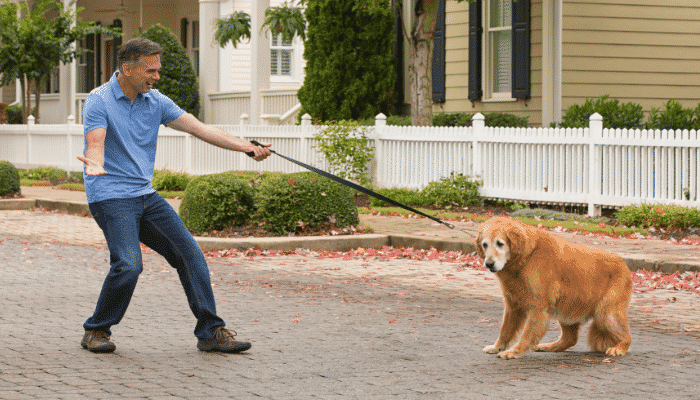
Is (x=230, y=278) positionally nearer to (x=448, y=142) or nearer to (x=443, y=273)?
(x=443, y=273)

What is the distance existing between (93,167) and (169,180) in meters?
14.4

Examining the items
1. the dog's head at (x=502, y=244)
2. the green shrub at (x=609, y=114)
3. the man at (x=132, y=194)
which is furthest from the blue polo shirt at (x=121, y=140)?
the green shrub at (x=609, y=114)

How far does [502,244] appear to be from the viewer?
5.40 metres

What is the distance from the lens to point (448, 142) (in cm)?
1592

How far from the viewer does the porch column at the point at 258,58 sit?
21.6 meters

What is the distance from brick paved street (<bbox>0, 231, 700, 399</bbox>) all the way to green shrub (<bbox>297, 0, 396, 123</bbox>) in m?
9.68

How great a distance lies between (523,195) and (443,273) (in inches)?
220

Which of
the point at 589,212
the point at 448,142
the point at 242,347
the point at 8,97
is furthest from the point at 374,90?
the point at 8,97

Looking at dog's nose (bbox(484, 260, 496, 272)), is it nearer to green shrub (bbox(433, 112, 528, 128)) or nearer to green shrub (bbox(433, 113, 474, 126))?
green shrub (bbox(433, 112, 528, 128))

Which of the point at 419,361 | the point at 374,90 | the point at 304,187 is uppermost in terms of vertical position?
the point at 374,90

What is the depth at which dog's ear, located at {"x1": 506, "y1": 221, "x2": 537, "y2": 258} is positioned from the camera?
5414 mm

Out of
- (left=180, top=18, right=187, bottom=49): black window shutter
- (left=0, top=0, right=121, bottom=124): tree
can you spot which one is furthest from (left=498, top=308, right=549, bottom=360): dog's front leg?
(left=180, top=18, right=187, bottom=49): black window shutter

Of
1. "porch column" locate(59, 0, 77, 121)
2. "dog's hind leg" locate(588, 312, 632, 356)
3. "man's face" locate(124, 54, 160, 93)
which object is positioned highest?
"porch column" locate(59, 0, 77, 121)

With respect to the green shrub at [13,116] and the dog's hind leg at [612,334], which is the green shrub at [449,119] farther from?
the green shrub at [13,116]
